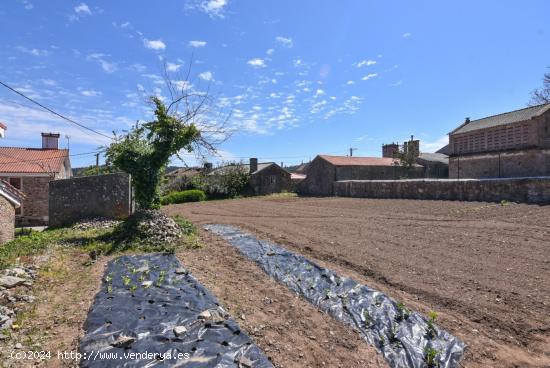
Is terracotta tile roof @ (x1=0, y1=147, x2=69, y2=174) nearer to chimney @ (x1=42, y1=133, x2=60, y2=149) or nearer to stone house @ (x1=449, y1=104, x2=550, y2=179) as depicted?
chimney @ (x1=42, y1=133, x2=60, y2=149)

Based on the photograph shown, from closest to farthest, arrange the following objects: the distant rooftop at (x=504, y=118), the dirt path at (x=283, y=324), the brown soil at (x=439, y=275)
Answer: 1. the dirt path at (x=283, y=324)
2. the brown soil at (x=439, y=275)
3. the distant rooftop at (x=504, y=118)

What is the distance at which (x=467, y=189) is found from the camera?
20.3 m

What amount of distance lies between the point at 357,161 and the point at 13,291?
111 ft

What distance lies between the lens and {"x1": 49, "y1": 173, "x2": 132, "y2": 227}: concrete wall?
1594cm

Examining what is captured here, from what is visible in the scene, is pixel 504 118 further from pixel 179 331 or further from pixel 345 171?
pixel 179 331

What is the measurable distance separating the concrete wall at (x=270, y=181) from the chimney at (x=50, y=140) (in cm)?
1828

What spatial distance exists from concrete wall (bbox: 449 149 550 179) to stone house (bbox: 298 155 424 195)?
7.85 metres

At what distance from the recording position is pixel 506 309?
5.05 meters

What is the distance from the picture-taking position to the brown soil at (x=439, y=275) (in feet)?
14.4

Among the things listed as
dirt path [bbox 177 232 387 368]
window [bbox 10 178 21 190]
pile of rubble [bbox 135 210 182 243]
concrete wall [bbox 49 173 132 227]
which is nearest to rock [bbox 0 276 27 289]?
dirt path [bbox 177 232 387 368]

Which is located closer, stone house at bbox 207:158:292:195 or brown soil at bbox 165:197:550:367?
brown soil at bbox 165:197:550:367

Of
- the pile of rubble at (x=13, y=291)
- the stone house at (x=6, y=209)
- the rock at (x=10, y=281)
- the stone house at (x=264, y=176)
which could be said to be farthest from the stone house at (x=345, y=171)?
the rock at (x=10, y=281)

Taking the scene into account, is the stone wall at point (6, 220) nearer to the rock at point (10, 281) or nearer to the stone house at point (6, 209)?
the stone house at point (6, 209)

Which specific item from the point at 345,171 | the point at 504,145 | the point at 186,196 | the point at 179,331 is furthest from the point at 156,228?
the point at 345,171
